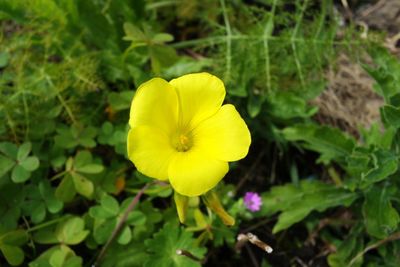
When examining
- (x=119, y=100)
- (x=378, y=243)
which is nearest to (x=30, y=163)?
(x=119, y=100)

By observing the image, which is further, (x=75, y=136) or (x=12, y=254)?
(x=75, y=136)

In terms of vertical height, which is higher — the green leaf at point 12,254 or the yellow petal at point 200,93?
the yellow petal at point 200,93

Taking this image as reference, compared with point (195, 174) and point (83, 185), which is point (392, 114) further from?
point (83, 185)

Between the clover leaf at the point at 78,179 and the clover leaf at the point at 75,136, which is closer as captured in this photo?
the clover leaf at the point at 78,179

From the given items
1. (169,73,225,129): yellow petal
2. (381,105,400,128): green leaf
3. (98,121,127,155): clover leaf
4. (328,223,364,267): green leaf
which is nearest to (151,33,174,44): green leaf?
(98,121,127,155): clover leaf

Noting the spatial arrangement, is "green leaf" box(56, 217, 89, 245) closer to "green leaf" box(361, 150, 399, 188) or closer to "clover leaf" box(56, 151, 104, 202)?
"clover leaf" box(56, 151, 104, 202)

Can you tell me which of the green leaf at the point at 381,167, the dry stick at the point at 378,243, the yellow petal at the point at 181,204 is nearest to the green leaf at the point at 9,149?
the yellow petal at the point at 181,204

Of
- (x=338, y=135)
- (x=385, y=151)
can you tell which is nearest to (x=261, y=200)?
(x=338, y=135)

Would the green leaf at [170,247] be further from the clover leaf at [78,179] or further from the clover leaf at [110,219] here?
the clover leaf at [78,179]
